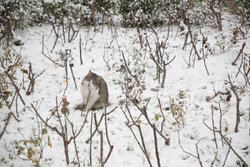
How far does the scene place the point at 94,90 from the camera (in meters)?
2.97

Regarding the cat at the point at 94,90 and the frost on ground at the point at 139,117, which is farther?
the cat at the point at 94,90

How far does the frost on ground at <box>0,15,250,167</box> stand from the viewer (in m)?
2.00

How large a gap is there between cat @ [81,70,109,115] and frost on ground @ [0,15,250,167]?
16 cm

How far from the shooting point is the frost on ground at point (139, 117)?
2004 mm

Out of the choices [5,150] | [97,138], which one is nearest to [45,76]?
[5,150]

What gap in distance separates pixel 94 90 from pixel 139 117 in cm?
105

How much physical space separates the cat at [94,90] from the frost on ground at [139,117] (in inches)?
6.5

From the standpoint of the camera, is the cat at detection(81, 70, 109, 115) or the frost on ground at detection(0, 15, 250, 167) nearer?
the frost on ground at detection(0, 15, 250, 167)

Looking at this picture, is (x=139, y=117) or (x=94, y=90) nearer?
(x=139, y=117)

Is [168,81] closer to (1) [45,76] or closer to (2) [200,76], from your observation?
(2) [200,76]

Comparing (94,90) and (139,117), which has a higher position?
(94,90)

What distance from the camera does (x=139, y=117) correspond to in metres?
2.31

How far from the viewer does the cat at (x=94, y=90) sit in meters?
2.96

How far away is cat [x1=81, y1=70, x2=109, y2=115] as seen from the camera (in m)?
2.96
